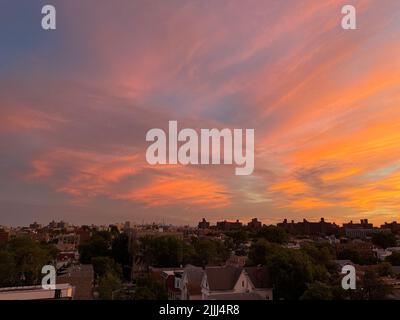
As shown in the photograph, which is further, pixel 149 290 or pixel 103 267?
pixel 103 267

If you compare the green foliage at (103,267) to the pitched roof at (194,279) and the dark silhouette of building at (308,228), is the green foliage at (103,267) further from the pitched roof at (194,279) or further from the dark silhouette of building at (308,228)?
the dark silhouette of building at (308,228)

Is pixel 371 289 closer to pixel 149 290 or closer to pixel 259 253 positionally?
pixel 149 290

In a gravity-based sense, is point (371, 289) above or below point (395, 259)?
above

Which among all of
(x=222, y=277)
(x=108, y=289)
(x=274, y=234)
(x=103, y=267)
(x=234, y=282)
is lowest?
(x=103, y=267)

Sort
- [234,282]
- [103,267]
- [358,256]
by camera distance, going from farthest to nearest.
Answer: [358,256]
[103,267]
[234,282]

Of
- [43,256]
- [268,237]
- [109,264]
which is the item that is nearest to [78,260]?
[109,264]

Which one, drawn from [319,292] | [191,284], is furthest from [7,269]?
[319,292]

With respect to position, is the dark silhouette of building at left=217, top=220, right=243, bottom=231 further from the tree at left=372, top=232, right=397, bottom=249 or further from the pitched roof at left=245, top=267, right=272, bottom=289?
the pitched roof at left=245, top=267, right=272, bottom=289
